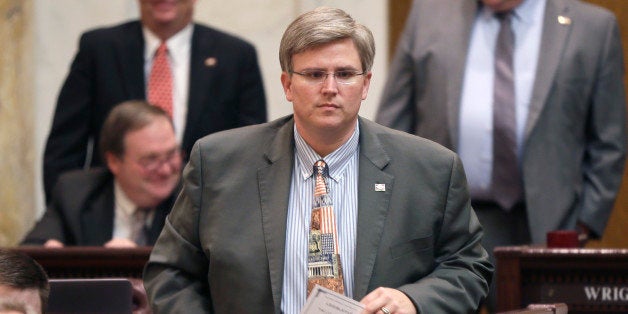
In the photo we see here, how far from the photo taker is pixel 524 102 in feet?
19.5

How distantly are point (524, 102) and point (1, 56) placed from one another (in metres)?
3.16

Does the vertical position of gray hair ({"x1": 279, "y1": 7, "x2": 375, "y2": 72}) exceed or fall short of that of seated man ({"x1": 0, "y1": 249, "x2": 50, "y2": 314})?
it exceeds it

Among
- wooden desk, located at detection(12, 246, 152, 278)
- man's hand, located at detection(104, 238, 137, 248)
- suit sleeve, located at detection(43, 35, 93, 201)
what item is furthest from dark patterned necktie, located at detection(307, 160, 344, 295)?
suit sleeve, located at detection(43, 35, 93, 201)

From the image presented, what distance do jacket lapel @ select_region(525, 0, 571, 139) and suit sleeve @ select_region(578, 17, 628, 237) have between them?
0.21 metres

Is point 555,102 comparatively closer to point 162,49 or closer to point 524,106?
point 524,106

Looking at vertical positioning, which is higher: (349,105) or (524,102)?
(349,105)

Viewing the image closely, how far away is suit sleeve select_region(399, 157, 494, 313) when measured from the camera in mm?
3848

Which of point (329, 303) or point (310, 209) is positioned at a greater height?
point (310, 209)

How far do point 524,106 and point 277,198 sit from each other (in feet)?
7.45

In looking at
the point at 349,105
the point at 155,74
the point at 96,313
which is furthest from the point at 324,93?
the point at 155,74

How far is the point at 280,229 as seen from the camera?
3.86m

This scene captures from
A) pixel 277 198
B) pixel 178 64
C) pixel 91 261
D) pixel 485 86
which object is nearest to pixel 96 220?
pixel 91 261

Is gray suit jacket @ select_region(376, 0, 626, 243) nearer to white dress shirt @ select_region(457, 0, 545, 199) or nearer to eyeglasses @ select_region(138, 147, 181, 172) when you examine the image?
white dress shirt @ select_region(457, 0, 545, 199)

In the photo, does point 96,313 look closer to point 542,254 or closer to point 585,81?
point 542,254
